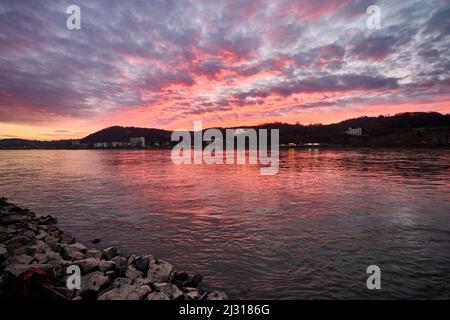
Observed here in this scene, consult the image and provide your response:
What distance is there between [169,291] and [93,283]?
79.6 inches

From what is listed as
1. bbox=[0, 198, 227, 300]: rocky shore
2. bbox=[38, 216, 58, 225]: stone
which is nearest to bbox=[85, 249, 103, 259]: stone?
bbox=[0, 198, 227, 300]: rocky shore

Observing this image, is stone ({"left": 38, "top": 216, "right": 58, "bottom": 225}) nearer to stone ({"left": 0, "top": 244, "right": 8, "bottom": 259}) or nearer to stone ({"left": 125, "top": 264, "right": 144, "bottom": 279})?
stone ({"left": 0, "top": 244, "right": 8, "bottom": 259})

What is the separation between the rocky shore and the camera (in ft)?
21.9

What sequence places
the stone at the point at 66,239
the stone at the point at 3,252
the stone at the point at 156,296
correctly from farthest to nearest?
the stone at the point at 66,239, the stone at the point at 3,252, the stone at the point at 156,296

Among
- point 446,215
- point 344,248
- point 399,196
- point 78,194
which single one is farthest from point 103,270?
point 399,196

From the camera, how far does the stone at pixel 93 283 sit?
270 inches

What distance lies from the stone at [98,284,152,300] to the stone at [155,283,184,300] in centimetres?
27

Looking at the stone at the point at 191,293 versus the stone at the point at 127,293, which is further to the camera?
the stone at the point at 191,293

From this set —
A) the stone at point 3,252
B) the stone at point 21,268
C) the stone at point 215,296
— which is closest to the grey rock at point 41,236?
the stone at point 3,252

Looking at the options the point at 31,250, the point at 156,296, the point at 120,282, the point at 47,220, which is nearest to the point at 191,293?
the point at 156,296

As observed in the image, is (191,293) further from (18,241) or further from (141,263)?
(18,241)

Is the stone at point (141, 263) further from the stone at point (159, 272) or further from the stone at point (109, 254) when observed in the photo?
the stone at point (109, 254)

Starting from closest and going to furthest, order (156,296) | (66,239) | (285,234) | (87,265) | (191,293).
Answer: (156,296), (191,293), (87,265), (66,239), (285,234)

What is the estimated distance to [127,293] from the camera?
21.7 feet
